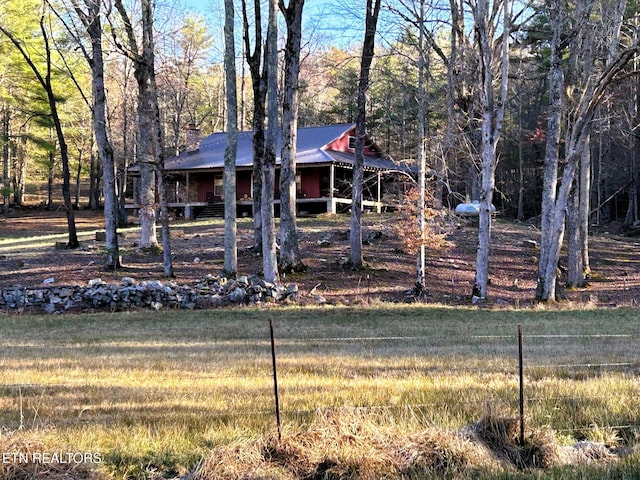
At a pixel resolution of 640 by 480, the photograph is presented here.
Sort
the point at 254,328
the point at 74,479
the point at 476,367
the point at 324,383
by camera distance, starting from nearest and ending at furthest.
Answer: the point at 74,479, the point at 324,383, the point at 476,367, the point at 254,328

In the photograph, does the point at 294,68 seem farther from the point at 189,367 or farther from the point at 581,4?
the point at 189,367

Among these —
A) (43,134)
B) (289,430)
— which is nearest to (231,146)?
(289,430)

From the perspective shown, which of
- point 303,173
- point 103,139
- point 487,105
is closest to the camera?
point 487,105

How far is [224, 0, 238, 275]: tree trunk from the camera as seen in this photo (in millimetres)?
16625

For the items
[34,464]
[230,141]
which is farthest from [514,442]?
[230,141]

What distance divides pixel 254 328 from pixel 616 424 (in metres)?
7.50

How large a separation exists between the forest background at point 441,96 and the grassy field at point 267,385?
323 inches

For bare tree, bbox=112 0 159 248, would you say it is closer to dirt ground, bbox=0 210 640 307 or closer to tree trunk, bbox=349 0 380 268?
dirt ground, bbox=0 210 640 307

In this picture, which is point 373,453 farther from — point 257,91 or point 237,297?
point 257,91

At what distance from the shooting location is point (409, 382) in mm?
6328

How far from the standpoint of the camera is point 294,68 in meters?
17.5

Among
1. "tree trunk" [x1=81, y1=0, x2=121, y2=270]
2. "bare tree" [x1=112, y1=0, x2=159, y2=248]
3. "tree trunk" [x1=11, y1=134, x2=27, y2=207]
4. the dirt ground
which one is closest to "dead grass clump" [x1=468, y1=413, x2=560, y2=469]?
the dirt ground

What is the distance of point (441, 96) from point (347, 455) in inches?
1089

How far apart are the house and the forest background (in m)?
3.01
